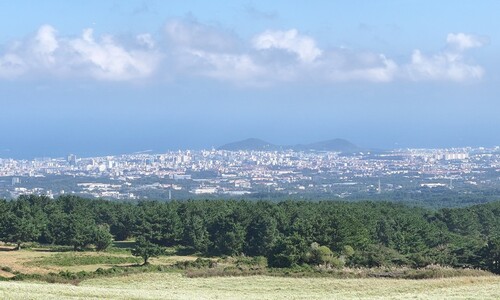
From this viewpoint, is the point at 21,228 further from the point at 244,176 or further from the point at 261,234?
the point at 244,176

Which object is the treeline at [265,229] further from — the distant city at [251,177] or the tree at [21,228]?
the distant city at [251,177]

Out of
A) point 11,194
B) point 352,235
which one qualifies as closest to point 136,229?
point 352,235

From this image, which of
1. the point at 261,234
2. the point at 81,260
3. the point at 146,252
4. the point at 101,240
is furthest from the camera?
the point at 261,234

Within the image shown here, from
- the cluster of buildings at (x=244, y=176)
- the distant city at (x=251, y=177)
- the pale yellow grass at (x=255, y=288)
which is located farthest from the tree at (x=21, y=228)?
the cluster of buildings at (x=244, y=176)

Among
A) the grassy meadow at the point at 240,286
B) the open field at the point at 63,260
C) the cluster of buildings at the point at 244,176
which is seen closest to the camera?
the grassy meadow at the point at 240,286

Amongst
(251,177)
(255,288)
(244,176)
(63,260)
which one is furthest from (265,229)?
(244,176)

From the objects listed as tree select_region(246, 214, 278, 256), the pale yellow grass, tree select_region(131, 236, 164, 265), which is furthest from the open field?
the pale yellow grass
